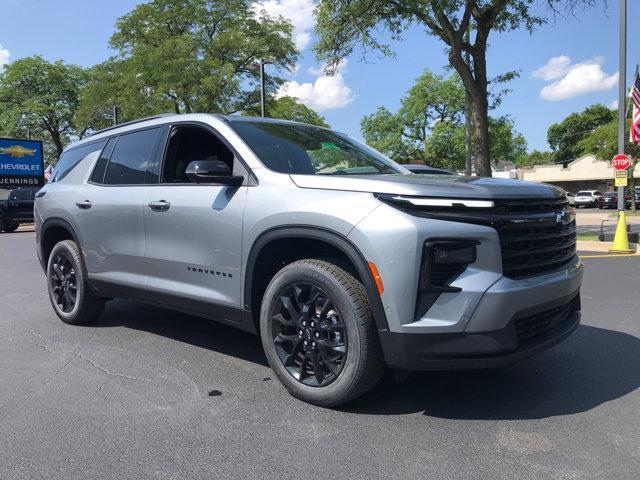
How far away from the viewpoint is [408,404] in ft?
11.0

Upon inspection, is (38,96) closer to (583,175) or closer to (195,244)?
(195,244)

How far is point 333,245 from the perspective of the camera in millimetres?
3182

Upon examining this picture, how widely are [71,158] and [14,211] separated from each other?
18.8 meters

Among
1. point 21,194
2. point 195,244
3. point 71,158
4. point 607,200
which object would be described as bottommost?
point 607,200

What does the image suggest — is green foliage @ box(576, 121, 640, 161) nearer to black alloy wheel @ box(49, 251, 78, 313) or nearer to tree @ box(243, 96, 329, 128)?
tree @ box(243, 96, 329, 128)

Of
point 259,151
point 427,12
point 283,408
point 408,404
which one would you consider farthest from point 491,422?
point 427,12

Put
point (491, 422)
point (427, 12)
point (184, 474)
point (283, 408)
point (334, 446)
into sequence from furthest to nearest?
1. point (427, 12)
2. point (283, 408)
3. point (491, 422)
4. point (334, 446)
5. point (184, 474)

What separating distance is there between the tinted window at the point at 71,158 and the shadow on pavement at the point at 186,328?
1.52 metres

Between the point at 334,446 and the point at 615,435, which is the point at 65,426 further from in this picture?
the point at 615,435

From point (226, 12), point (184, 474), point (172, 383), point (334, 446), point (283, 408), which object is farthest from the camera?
point (226, 12)

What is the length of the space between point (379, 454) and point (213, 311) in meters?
1.62

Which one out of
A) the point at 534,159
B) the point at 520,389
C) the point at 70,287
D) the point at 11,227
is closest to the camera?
the point at 520,389

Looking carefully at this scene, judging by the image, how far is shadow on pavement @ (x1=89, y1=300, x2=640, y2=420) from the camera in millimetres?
3283

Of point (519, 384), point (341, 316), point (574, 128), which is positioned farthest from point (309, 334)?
point (574, 128)
